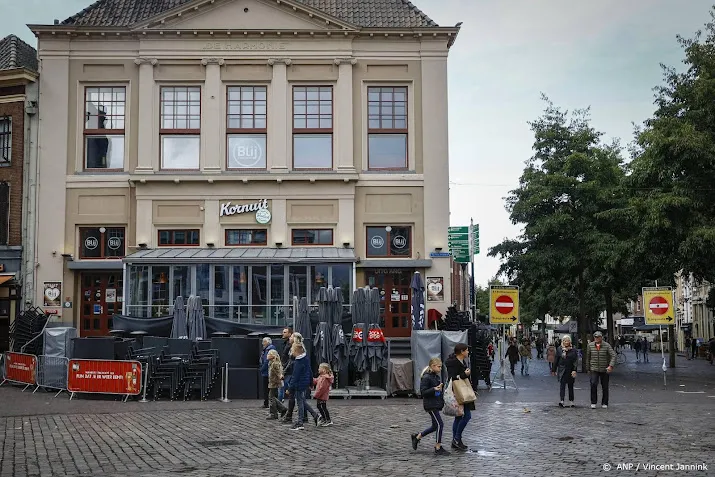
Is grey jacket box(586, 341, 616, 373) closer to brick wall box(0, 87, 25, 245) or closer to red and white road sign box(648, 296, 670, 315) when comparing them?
red and white road sign box(648, 296, 670, 315)

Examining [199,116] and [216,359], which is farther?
[199,116]

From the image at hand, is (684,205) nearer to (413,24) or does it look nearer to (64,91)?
(413,24)

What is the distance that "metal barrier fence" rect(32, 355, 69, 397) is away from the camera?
22.8 metres

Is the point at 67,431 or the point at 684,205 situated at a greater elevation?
the point at 684,205

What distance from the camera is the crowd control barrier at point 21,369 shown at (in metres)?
23.7

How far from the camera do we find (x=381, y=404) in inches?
826

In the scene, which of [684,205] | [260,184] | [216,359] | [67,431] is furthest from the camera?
[260,184]

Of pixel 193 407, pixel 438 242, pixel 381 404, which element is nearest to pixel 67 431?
pixel 193 407

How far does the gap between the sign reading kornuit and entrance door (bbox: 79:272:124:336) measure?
15.2 feet

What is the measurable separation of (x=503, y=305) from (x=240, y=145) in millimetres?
12017

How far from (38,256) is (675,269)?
24.1m

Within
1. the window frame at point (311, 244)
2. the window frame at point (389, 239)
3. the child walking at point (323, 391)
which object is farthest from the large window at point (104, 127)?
the child walking at point (323, 391)

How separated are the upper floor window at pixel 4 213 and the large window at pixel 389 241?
13764 millimetres

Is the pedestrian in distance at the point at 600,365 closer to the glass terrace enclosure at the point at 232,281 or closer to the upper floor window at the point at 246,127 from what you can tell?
the glass terrace enclosure at the point at 232,281
